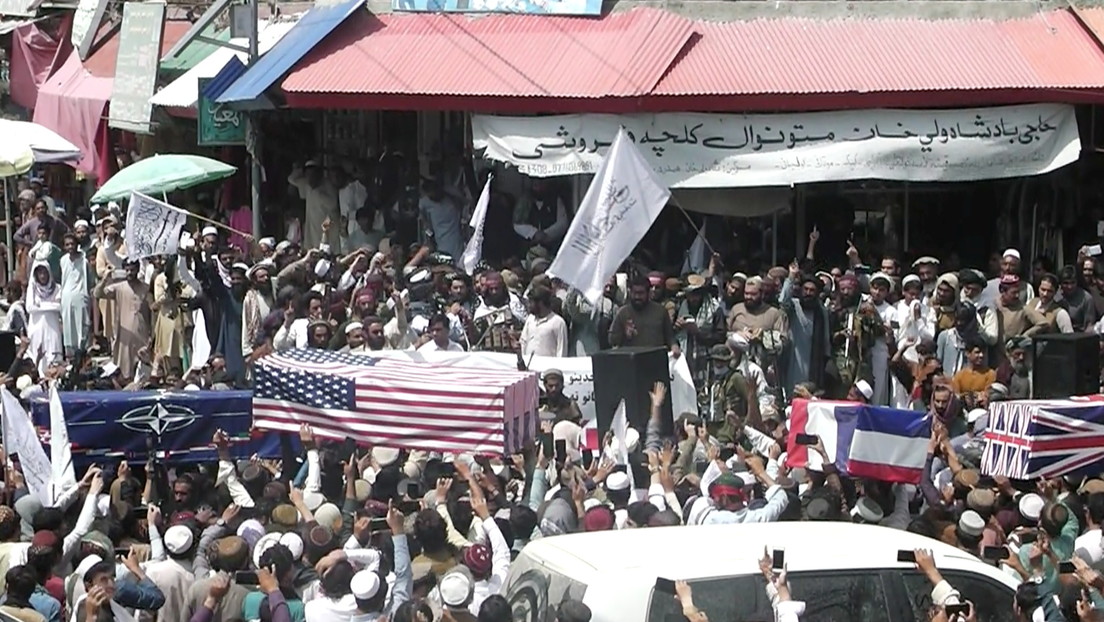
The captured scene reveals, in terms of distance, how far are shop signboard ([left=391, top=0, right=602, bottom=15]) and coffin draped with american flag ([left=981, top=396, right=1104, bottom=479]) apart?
8.85 metres

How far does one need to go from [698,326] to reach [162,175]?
6611mm

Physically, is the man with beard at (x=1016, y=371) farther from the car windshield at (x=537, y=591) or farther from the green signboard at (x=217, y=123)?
the green signboard at (x=217, y=123)

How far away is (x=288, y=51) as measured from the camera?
18.6m

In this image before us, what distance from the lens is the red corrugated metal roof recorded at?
23.6 meters

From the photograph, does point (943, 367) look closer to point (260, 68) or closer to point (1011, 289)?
point (1011, 289)

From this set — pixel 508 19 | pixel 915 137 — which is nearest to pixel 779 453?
pixel 915 137

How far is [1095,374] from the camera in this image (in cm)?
1157

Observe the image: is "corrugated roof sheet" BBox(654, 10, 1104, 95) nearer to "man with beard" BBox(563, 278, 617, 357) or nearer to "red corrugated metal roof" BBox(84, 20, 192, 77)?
"man with beard" BBox(563, 278, 617, 357)

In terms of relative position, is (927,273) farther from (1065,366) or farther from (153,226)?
(153,226)

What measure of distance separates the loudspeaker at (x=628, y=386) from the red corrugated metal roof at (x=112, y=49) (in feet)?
41.7

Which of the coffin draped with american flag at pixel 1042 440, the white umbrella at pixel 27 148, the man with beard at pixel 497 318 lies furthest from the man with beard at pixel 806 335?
the white umbrella at pixel 27 148

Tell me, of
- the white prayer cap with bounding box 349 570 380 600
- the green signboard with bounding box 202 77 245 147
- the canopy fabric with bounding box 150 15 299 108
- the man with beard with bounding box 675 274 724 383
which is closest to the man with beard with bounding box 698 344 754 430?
the man with beard with bounding box 675 274 724 383

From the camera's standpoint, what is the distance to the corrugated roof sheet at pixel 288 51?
59.6 feet

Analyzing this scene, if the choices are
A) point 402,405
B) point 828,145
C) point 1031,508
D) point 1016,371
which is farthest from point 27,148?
point 1031,508
